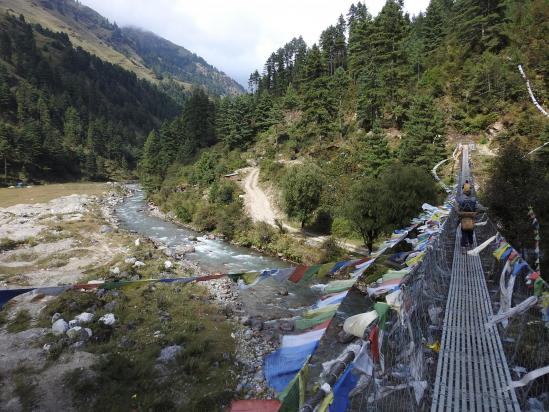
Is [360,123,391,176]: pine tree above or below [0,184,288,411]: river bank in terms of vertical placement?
above

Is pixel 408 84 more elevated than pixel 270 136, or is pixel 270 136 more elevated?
pixel 408 84

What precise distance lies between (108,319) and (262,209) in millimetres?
23492

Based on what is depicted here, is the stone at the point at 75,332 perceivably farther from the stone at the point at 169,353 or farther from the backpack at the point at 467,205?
the backpack at the point at 467,205

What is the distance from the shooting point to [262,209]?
121 ft

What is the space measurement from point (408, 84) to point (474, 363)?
4065 centimetres

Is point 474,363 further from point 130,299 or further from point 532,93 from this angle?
point 532,93

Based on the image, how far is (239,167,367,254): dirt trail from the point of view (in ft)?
87.7

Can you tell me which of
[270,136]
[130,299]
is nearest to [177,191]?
[270,136]

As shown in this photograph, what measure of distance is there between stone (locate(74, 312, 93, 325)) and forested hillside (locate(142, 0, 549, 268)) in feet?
51.3

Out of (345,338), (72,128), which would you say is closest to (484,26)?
(345,338)

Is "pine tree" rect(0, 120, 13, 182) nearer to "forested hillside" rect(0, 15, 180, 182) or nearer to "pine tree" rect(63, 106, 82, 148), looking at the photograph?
"forested hillside" rect(0, 15, 180, 182)

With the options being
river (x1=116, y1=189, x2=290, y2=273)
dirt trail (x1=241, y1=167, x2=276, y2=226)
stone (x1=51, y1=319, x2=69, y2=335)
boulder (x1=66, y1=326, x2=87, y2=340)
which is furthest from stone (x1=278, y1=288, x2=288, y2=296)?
dirt trail (x1=241, y1=167, x2=276, y2=226)

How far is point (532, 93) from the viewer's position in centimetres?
3123

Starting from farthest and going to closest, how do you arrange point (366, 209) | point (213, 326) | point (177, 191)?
point (177, 191), point (366, 209), point (213, 326)
